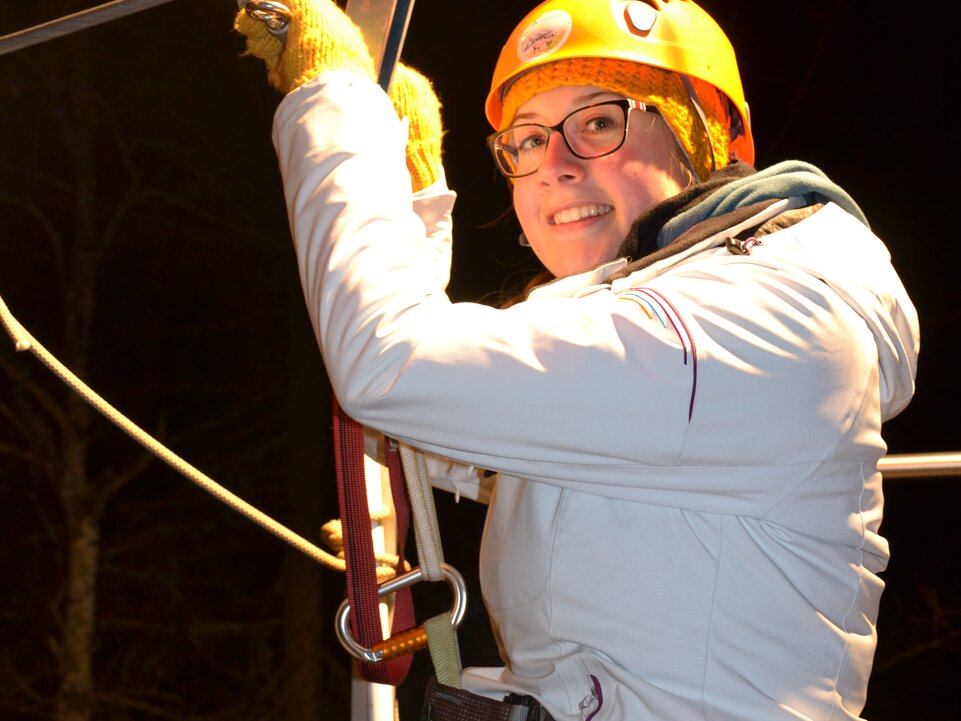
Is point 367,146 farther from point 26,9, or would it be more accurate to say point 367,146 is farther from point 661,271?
point 26,9

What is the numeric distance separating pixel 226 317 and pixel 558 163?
3.44 meters

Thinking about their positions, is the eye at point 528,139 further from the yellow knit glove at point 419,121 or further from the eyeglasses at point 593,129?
the yellow knit glove at point 419,121

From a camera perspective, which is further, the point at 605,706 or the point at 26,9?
the point at 26,9

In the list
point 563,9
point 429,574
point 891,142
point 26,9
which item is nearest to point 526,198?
point 563,9

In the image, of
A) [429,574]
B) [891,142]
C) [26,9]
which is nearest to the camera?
[429,574]

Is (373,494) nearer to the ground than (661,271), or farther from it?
nearer to the ground

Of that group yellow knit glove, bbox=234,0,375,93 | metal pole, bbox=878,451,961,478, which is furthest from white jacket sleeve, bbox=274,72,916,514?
metal pole, bbox=878,451,961,478

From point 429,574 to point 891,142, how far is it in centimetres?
331

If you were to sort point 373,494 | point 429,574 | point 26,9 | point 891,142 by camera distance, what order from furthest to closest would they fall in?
point 26,9, point 891,142, point 373,494, point 429,574

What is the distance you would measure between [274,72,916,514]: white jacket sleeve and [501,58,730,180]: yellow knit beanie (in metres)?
0.49

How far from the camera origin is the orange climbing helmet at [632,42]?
4.83 feet

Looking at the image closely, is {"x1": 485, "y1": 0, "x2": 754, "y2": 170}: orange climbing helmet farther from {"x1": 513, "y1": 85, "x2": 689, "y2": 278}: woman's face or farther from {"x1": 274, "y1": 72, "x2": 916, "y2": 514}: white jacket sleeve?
{"x1": 274, "y1": 72, "x2": 916, "y2": 514}: white jacket sleeve

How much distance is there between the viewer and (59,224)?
179 inches

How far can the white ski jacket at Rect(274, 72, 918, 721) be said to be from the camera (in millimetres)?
974
